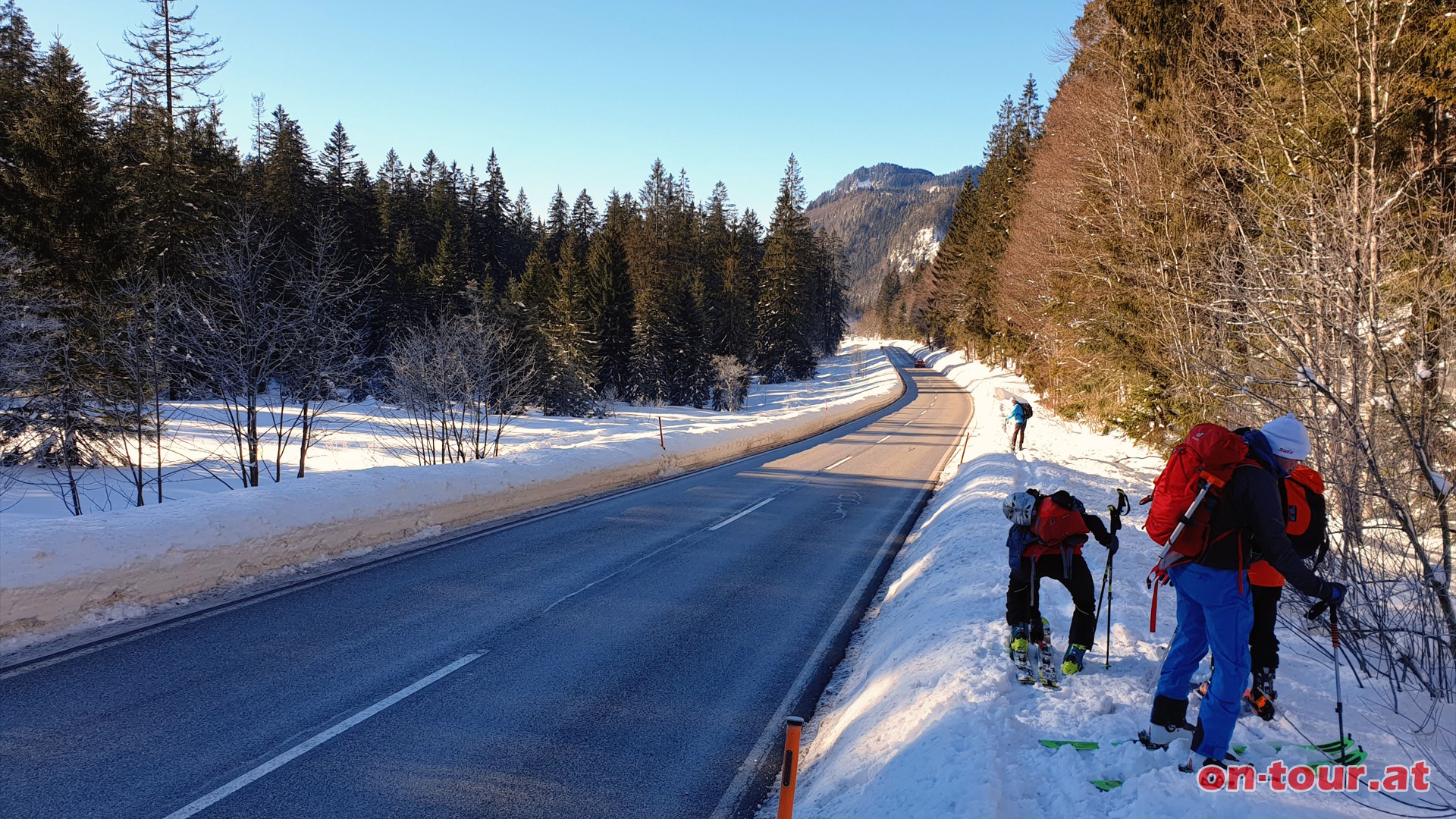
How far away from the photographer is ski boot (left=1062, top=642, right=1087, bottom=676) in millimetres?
5047

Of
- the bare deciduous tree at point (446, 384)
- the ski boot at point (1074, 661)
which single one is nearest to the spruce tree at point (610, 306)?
the bare deciduous tree at point (446, 384)

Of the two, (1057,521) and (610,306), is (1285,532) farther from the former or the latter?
(610,306)

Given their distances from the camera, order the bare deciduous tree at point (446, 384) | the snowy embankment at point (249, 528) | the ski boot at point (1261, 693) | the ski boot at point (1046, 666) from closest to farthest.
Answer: the ski boot at point (1261, 693) < the ski boot at point (1046, 666) < the snowy embankment at point (249, 528) < the bare deciduous tree at point (446, 384)

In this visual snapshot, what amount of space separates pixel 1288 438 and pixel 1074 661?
2.29 meters

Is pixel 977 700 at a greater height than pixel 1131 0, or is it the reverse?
pixel 1131 0

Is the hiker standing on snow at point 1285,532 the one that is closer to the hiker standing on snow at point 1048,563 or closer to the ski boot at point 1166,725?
the ski boot at point 1166,725

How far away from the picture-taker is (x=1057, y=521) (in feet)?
16.8

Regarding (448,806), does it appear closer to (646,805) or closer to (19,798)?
(646,805)

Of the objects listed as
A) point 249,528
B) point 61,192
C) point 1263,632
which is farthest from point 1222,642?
point 61,192

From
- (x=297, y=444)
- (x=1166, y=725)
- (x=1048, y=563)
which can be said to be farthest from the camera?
(x=297, y=444)

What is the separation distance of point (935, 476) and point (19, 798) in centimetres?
1636

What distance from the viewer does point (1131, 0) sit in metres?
16.8

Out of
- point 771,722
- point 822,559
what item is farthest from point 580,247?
point 771,722

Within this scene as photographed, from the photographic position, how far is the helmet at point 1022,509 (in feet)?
16.9
